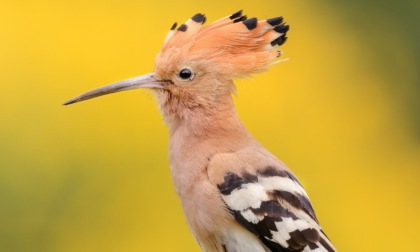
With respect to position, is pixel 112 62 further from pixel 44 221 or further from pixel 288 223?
pixel 288 223

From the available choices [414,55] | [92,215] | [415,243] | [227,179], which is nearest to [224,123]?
[227,179]

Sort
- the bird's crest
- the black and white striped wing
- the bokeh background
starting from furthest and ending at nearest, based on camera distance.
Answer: the bokeh background → the bird's crest → the black and white striped wing

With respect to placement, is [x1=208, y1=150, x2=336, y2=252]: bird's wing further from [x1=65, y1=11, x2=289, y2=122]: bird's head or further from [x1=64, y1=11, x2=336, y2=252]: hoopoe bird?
[x1=65, y1=11, x2=289, y2=122]: bird's head

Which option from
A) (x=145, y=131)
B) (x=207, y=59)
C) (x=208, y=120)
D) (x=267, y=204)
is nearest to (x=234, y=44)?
(x=207, y=59)

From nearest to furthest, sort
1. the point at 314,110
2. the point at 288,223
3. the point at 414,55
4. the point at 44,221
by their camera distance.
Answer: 1. the point at 288,223
2. the point at 44,221
3. the point at 314,110
4. the point at 414,55

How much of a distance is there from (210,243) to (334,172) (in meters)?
1.19

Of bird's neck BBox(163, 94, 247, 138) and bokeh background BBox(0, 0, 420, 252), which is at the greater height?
bokeh background BBox(0, 0, 420, 252)

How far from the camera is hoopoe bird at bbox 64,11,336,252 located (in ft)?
7.52

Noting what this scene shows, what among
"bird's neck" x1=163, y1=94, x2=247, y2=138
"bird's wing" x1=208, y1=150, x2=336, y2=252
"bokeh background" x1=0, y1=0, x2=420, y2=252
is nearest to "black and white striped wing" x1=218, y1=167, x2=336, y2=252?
"bird's wing" x1=208, y1=150, x2=336, y2=252

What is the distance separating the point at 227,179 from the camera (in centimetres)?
231

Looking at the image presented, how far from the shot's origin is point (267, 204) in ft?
7.56

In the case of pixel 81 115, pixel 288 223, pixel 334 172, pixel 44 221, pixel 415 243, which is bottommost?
pixel 288 223

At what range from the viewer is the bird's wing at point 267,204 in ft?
7.50

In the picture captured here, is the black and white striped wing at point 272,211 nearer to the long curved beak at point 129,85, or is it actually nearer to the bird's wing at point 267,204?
the bird's wing at point 267,204
